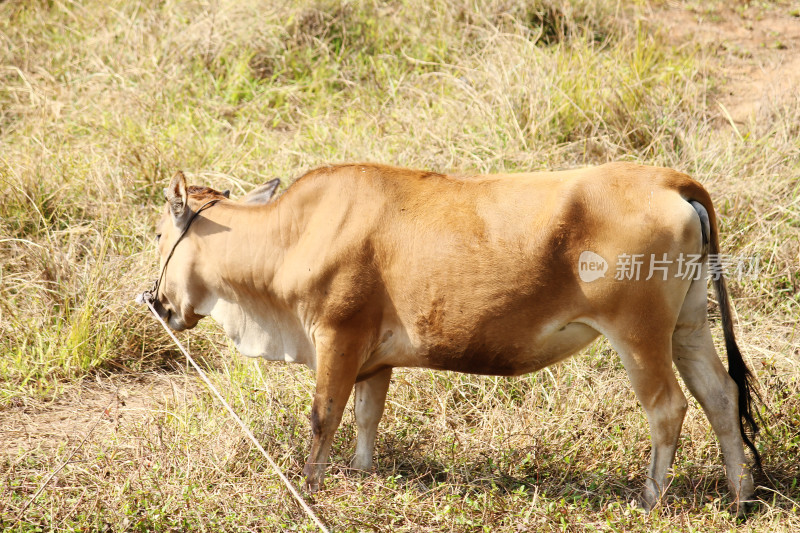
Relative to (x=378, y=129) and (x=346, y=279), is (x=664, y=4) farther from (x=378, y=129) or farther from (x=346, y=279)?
(x=346, y=279)

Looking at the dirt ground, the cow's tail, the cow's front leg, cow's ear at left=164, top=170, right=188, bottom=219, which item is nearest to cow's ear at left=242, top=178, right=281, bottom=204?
cow's ear at left=164, top=170, right=188, bottom=219

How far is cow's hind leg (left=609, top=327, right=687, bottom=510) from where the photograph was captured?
165 inches

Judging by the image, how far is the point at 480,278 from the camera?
4.28 meters

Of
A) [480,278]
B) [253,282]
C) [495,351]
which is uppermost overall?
[480,278]

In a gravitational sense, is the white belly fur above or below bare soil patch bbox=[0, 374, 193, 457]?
above

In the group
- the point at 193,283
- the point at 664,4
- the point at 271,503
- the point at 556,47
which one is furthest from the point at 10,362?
the point at 664,4

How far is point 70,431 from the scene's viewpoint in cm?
546

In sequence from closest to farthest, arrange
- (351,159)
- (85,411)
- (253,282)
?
(253,282)
(85,411)
(351,159)

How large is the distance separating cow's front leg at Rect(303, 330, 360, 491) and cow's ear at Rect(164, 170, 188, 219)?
1.06 m

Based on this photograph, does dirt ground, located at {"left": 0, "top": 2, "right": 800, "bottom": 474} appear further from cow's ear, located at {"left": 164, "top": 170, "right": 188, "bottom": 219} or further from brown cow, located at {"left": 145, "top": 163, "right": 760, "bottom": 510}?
brown cow, located at {"left": 145, "top": 163, "right": 760, "bottom": 510}

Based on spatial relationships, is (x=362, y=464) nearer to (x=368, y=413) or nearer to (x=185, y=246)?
(x=368, y=413)

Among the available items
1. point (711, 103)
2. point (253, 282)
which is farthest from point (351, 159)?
point (711, 103)

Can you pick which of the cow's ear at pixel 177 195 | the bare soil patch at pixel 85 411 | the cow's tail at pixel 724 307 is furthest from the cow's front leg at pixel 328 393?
the cow's tail at pixel 724 307

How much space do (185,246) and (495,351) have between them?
68.1 inches
